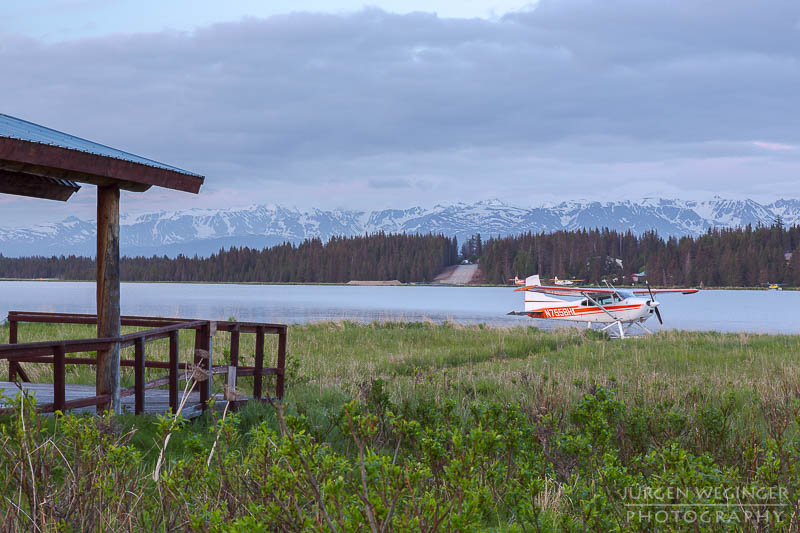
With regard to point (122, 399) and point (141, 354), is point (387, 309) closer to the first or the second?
point (122, 399)

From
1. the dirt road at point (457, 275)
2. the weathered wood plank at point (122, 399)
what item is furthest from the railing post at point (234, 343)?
the dirt road at point (457, 275)

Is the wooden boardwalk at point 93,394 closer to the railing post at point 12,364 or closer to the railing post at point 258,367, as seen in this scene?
the railing post at point 12,364

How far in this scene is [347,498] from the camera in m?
2.88

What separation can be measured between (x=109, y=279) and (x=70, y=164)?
59.6 inches

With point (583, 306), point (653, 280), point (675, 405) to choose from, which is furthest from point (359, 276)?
point (675, 405)

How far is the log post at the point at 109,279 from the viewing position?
22.2 feet

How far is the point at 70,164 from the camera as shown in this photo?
233 inches

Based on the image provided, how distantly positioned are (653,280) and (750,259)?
60.7 ft

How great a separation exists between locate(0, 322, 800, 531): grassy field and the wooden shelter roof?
2401mm

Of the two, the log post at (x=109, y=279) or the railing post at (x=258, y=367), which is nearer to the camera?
the log post at (x=109, y=279)

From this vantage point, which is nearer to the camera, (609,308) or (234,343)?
(234,343)

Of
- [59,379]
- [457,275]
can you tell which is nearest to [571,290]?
[59,379]

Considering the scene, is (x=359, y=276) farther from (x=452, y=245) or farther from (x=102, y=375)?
(x=102, y=375)

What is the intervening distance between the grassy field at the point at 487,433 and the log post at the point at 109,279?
1.56 feet
